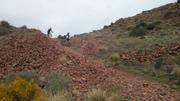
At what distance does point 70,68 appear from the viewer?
1689 centimetres

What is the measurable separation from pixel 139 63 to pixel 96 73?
6255mm

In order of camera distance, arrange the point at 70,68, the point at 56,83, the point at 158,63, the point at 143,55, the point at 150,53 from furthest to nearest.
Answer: the point at 150,53, the point at 143,55, the point at 158,63, the point at 70,68, the point at 56,83

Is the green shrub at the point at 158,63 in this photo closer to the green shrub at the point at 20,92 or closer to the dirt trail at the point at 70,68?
the dirt trail at the point at 70,68

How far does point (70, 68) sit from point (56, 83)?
2.40 metres

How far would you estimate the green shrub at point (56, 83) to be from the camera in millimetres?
14156

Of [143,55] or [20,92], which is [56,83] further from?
[143,55]

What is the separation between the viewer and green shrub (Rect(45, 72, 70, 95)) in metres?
14.2

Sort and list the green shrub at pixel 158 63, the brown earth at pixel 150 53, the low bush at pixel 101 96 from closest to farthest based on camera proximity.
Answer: the low bush at pixel 101 96 → the green shrub at pixel 158 63 → the brown earth at pixel 150 53

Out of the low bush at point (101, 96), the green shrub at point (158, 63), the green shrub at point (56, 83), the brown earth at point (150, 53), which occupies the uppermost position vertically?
the brown earth at point (150, 53)

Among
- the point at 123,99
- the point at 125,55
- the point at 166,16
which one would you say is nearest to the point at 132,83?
the point at 123,99

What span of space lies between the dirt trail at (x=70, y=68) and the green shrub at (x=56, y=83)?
1.00ft

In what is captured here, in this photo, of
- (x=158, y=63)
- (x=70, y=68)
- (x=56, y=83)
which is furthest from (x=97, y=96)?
(x=158, y=63)

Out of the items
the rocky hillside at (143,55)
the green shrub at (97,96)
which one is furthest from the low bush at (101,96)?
the rocky hillside at (143,55)

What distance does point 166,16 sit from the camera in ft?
145
